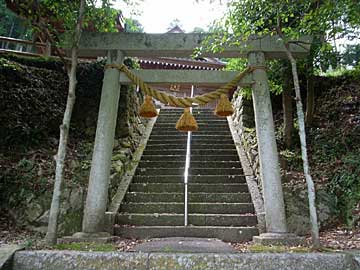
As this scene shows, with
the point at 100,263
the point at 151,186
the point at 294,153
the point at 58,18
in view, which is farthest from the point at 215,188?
the point at 58,18

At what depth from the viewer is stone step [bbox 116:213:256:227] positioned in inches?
171

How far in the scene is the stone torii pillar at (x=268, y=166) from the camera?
3708 mm

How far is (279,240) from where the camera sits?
11.6ft

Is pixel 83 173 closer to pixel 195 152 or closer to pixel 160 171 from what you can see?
pixel 160 171

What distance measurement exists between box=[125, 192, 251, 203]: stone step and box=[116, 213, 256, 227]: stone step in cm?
49

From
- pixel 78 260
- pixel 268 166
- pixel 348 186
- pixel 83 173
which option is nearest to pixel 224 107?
pixel 268 166

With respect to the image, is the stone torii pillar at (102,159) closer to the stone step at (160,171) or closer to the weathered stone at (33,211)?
the weathered stone at (33,211)

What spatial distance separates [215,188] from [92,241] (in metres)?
2.37

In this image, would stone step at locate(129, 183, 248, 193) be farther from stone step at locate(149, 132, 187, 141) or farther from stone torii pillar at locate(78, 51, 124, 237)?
stone step at locate(149, 132, 187, 141)

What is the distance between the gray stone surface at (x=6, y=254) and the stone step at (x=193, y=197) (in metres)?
2.54

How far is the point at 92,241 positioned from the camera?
138 inches

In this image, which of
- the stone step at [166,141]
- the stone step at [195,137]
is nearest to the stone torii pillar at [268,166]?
the stone step at [195,137]

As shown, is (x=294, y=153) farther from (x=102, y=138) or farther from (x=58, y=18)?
(x=58, y=18)

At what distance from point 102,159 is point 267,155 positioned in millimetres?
2230
